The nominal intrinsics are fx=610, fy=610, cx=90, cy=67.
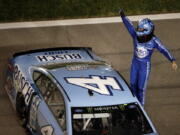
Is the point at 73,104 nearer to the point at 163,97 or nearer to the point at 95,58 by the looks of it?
the point at 95,58

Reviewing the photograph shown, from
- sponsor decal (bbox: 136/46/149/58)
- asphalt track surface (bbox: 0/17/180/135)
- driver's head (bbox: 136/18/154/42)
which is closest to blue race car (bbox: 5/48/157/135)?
sponsor decal (bbox: 136/46/149/58)

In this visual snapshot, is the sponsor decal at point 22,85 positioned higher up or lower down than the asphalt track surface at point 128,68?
higher up

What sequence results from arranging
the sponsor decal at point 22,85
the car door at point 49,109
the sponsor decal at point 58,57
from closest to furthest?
the car door at point 49,109, the sponsor decal at point 22,85, the sponsor decal at point 58,57

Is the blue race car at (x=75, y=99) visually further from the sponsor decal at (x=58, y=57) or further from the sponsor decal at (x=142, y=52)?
the sponsor decal at (x=142, y=52)

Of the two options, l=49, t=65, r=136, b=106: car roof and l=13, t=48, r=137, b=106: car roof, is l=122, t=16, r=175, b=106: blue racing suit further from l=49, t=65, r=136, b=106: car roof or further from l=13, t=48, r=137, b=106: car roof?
l=49, t=65, r=136, b=106: car roof

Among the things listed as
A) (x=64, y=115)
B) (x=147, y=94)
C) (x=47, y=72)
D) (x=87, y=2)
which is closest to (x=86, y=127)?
(x=64, y=115)

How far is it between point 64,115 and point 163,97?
3.90 m

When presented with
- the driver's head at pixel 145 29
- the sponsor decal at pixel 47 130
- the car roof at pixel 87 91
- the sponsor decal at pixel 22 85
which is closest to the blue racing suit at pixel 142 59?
the driver's head at pixel 145 29

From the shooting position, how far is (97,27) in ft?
54.5

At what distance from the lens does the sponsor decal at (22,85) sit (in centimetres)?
1148

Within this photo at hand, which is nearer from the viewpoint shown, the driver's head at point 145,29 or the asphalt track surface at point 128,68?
the driver's head at point 145,29

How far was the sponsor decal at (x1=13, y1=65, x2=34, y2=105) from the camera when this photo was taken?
37.7ft

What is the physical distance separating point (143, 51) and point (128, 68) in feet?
7.97

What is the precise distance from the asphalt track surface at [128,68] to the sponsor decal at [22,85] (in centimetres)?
A: 92
